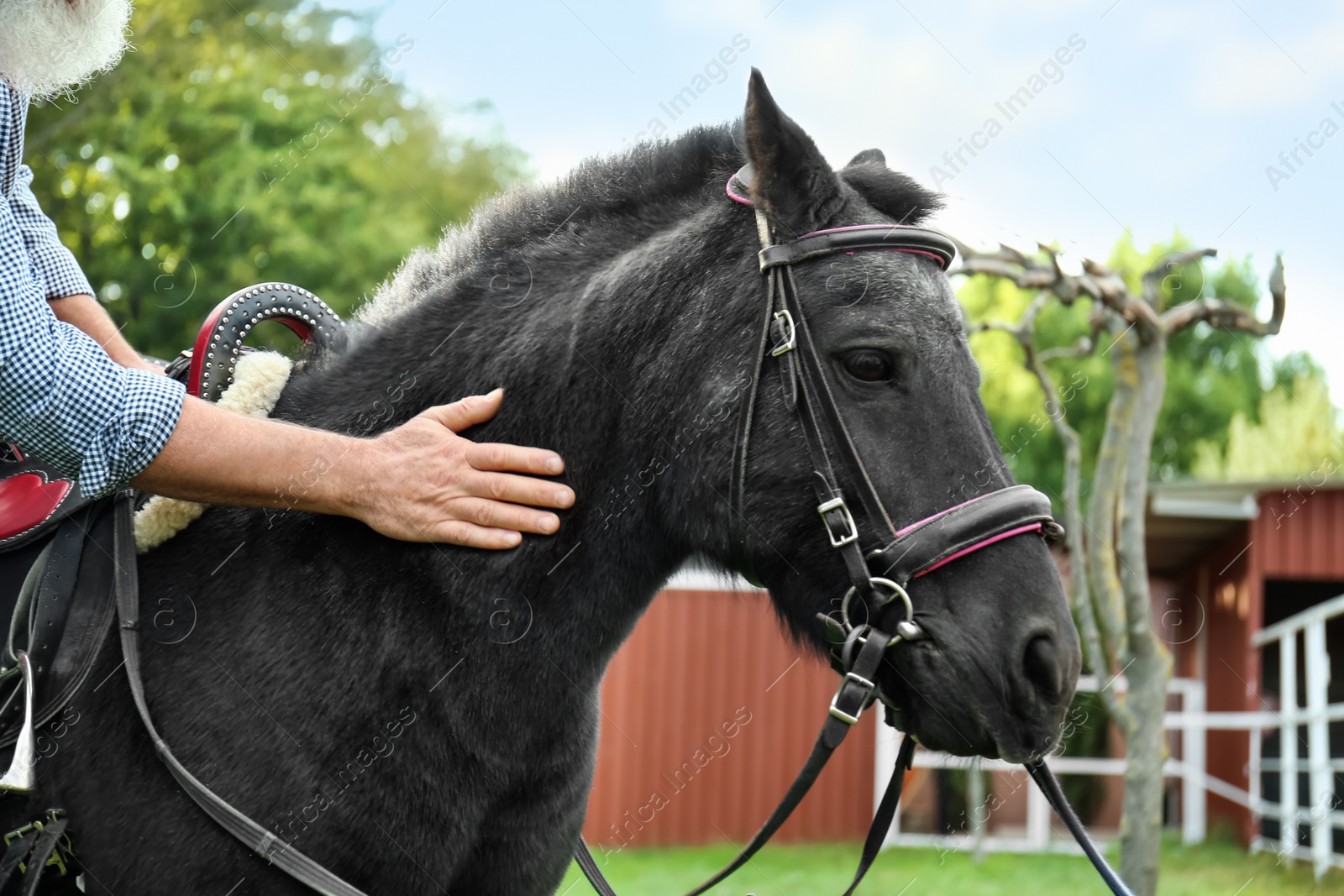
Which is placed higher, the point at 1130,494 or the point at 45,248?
the point at 45,248

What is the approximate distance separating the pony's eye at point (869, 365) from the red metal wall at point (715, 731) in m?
12.9

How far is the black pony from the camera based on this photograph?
7.22ft

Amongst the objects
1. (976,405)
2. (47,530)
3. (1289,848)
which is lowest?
(1289,848)

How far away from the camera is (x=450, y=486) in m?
2.35

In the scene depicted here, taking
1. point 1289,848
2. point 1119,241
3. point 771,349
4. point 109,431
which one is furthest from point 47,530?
point 1119,241

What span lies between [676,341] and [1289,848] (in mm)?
10929

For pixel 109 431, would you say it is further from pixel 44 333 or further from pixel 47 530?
pixel 47 530

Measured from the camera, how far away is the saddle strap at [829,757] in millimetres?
2205

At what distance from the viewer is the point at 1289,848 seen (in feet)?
34.6

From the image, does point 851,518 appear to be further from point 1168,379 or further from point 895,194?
point 1168,379

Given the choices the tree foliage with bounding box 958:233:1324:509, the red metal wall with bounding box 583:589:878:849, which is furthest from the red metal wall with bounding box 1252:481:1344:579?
the tree foliage with bounding box 958:233:1324:509

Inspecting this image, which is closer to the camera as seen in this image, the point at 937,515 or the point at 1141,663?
the point at 937,515

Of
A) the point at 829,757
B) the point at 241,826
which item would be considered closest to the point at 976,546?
the point at 829,757

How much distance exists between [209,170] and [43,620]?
20876 mm
